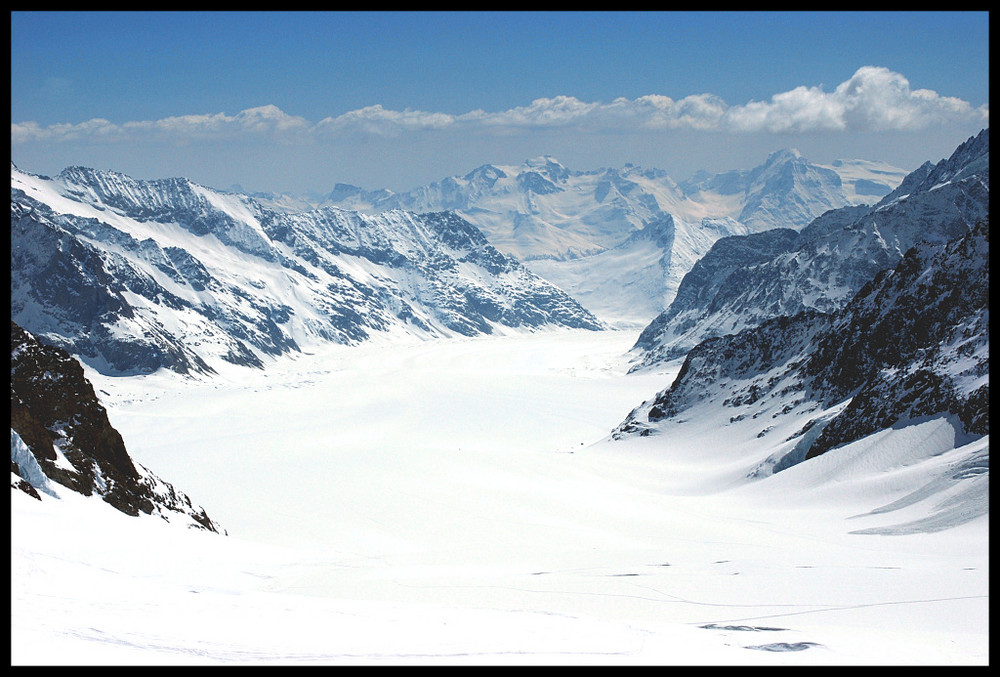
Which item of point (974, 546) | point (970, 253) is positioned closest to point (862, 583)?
point (974, 546)

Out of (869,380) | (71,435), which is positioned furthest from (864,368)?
(71,435)

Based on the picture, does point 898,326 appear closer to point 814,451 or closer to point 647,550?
point 814,451

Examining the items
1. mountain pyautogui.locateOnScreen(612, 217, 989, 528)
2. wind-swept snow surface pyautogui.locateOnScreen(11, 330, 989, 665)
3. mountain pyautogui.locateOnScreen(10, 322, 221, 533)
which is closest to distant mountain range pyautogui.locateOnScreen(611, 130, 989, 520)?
mountain pyautogui.locateOnScreen(612, 217, 989, 528)

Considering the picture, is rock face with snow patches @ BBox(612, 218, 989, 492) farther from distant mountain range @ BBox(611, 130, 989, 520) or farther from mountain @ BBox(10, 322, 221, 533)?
mountain @ BBox(10, 322, 221, 533)

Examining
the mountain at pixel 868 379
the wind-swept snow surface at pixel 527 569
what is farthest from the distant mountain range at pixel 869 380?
the wind-swept snow surface at pixel 527 569

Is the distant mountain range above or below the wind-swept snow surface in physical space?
above
